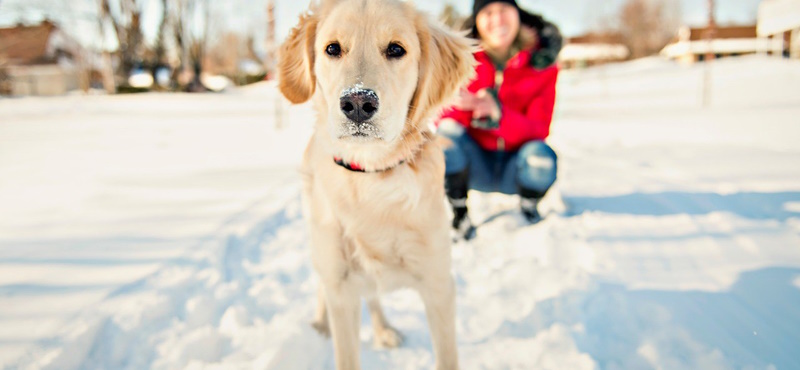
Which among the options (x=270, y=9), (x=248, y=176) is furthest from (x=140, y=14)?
(x=248, y=176)

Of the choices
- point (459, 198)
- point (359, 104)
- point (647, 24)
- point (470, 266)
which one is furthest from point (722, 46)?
point (359, 104)

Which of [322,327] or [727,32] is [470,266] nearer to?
[322,327]

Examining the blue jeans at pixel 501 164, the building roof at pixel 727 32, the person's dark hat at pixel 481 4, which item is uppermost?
the building roof at pixel 727 32

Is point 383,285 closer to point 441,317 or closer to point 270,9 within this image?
point 441,317

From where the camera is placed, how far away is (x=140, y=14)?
23859mm

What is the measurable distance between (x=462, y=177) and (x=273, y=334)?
69.7 inches

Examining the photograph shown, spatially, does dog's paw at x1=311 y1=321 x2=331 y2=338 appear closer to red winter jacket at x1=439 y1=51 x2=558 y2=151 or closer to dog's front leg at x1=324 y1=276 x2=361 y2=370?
dog's front leg at x1=324 y1=276 x2=361 y2=370

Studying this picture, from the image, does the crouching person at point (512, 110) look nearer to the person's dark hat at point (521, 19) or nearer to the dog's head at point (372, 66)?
the person's dark hat at point (521, 19)

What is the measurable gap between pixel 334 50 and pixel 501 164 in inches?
83.8

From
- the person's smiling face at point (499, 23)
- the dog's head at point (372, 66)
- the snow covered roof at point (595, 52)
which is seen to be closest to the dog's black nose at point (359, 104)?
the dog's head at point (372, 66)

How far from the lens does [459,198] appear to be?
3.15 meters

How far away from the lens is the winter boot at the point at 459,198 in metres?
3.12

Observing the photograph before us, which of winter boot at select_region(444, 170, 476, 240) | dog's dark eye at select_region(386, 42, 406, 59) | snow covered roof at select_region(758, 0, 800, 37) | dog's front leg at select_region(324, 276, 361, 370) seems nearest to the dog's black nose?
dog's dark eye at select_region(386, 42, 406, 59)

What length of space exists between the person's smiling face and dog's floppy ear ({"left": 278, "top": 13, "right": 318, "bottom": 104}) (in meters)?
1.66
